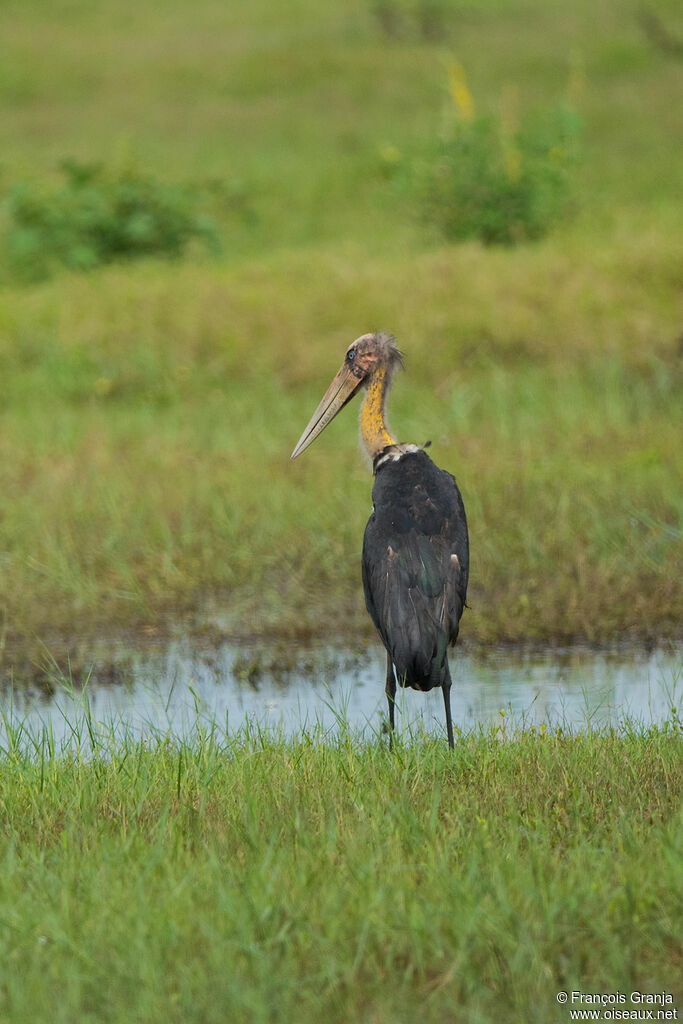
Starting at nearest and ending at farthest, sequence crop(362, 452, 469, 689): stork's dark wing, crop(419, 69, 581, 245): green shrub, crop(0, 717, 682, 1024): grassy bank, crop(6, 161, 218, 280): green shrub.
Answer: crop(0, 717, 682, 1024): grassy bank → crop(362, 452, 469, 689): stork's dark wing → crop(419, 69, 581, 245): green shrub → crop(6, 161, 218, 280): green shrub

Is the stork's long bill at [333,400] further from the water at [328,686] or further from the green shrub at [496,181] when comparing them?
the green shrub at [496,181]

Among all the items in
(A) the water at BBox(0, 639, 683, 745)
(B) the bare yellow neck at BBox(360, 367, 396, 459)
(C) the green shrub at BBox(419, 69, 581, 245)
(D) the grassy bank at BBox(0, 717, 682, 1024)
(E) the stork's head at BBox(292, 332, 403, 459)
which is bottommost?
(D) the grassy bank at BBox(0, 717, 682, 1024)

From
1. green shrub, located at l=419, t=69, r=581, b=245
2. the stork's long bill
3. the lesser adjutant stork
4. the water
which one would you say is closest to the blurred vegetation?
green shrub, located at l=419, t=69, r=581, b=245

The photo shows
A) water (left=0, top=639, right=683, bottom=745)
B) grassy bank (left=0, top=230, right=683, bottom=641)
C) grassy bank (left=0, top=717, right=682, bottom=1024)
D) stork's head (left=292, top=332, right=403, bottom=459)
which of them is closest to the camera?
grassy bank (left=0, top=717, right=682, bottom=1024)

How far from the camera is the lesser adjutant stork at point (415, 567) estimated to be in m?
4.70

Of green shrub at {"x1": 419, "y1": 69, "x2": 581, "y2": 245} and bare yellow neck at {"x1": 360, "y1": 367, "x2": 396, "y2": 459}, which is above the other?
green shrub at {"x1": 419, "y1": 69, "x2": 581, "y2": 245}

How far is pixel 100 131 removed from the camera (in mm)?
19578

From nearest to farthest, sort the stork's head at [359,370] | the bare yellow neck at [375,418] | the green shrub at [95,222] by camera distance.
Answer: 1. the bare yellow neck at [375,418]
2. the stork's head at [359,370]
3. the green shrub at [95,222]

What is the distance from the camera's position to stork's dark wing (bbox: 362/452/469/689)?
4.70 meters

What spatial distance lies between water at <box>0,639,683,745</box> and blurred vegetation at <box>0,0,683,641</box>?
0.86 ft

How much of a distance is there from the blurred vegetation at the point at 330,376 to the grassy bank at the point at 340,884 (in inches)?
94.9

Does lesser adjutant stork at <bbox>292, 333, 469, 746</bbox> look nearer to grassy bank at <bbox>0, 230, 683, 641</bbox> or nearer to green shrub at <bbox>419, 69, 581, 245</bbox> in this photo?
grassy bank at <bbox>0, 230, 683, 641</bbox>

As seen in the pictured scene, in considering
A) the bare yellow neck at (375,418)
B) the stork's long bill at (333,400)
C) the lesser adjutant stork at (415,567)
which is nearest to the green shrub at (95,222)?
the stork's long bill at (333,400)

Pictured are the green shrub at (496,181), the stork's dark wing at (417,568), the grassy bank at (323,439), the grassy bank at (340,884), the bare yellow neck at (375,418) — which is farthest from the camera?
the green shrub at (496,181)
